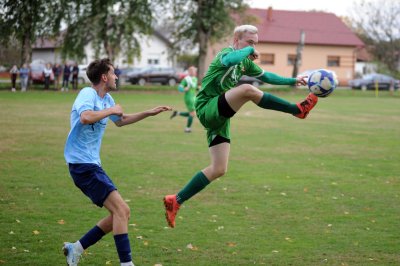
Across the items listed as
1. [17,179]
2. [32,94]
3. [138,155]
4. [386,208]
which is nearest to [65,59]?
[32,94]

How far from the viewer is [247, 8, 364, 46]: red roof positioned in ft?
235

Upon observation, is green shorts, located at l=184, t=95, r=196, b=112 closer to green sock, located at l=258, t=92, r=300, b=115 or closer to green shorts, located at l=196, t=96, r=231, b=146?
green shorts, located at l=196, t=96, r=231, b=146

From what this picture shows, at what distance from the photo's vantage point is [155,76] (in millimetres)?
57500

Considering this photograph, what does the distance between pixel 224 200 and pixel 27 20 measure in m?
Answer: 36.6

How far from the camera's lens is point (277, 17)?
242ft

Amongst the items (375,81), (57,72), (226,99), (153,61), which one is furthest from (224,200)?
(153,61)

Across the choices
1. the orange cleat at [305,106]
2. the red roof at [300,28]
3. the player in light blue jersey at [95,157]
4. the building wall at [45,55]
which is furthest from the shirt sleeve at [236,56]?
the building wall at [45,55]

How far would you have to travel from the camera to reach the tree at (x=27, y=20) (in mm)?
43594

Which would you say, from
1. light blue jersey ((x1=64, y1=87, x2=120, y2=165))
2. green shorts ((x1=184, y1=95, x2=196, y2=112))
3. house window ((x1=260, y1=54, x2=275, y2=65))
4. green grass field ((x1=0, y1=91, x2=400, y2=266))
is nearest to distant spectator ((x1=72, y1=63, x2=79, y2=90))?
green grass field ((x1=0, y1=91, x2=400, y2=266))

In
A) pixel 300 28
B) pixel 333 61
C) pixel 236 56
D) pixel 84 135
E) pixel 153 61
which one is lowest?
pixel 84 135

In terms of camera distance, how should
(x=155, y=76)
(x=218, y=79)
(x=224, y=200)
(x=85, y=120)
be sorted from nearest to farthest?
(x=85, y=120)
(x=218, y=79)
(x=224, y=200)
(x=155, y=76)

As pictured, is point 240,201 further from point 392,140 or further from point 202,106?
point 392,140

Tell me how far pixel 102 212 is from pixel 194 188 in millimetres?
2232

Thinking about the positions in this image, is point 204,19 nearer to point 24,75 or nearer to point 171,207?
Answer: point 24,75
